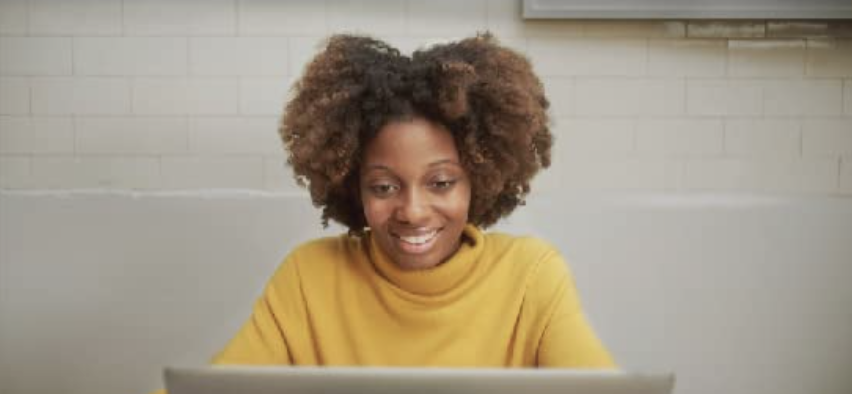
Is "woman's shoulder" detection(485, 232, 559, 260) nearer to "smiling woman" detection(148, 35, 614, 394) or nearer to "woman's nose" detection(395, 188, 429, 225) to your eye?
"smiling woman" detection(148, 35, 614, 394)

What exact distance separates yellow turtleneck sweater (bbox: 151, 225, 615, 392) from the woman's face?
5 centimetres

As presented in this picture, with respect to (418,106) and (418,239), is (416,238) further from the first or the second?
(418,106)

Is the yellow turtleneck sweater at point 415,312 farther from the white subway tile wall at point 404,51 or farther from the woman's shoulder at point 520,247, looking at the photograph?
the white subway tile wall at point 404,51

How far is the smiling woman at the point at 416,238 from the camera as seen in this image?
110 cm

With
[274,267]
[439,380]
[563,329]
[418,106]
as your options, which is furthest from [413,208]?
[274,267]

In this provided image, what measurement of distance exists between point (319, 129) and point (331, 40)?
0.16 m

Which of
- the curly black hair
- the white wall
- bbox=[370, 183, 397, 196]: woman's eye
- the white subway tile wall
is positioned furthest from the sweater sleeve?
the white subway tile wall

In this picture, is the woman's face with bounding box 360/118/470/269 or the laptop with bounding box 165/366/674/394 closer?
the laptop with bounding box 165/366/674/394

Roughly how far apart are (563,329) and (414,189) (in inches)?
10.5

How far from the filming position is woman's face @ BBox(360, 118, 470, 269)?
42.6 inches

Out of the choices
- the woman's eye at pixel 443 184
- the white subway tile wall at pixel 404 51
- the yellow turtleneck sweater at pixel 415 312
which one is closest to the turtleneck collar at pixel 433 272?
the yellow turtleneck sweater at pixel 415 312

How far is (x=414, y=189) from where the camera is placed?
3.55 feet

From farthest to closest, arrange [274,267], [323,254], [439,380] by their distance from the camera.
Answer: [274,267], [323,254], [439,380]

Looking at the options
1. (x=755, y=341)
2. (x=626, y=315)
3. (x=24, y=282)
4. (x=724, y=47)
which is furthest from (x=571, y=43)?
(x=24, y=282)
